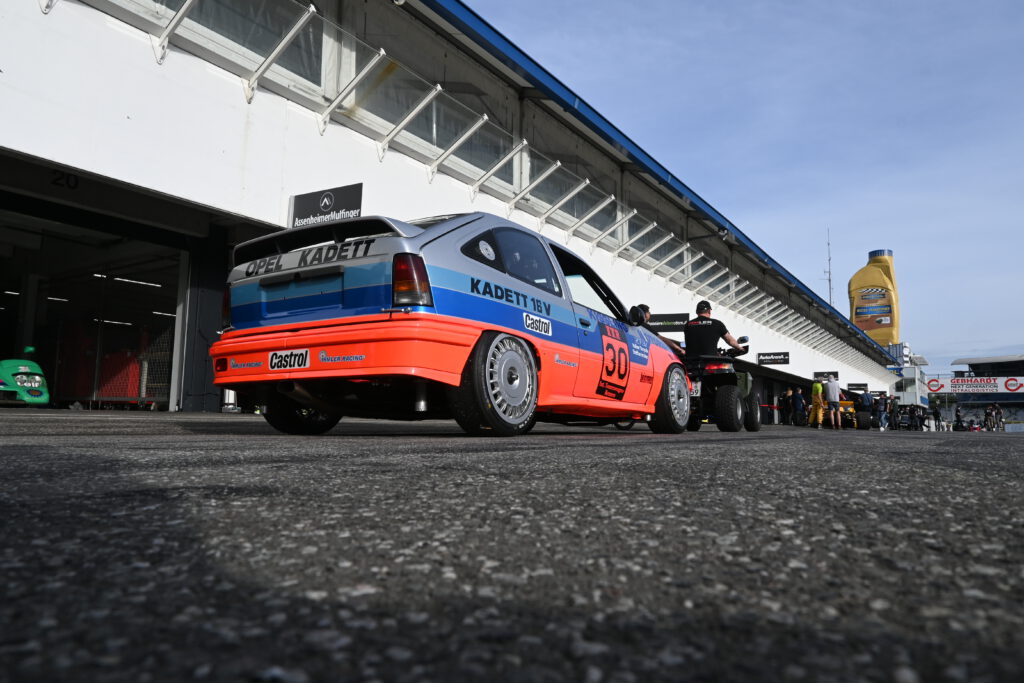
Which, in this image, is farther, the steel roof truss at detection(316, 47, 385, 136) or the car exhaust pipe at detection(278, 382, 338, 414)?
the steel roof truss at detection(316, 47, 385, 136)

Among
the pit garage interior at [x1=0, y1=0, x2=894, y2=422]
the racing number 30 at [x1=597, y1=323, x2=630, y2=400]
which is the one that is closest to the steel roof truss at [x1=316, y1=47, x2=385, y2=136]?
the pit garage interior at [x1=0, y1=0, x2=894, y2=422]

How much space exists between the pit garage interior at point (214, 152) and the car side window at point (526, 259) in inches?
238

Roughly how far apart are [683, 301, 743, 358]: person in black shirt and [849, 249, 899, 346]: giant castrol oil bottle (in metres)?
78.5

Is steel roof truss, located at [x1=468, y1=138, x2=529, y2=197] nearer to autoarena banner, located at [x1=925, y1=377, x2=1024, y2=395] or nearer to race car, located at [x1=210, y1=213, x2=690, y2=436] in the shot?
race car, located at [x1=210, y1=213, x2=690, y2=436]

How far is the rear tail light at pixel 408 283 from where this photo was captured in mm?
4246

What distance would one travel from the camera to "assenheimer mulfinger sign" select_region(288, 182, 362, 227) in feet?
33.8

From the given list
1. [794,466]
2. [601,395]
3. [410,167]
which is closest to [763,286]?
[410,167]

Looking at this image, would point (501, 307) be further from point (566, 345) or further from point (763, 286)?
point (763, 286)

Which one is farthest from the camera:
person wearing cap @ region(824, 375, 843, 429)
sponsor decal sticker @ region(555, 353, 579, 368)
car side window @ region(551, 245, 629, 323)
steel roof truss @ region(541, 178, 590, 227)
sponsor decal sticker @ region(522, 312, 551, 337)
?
person wearing cap @ region(824, 375, 843, 429)

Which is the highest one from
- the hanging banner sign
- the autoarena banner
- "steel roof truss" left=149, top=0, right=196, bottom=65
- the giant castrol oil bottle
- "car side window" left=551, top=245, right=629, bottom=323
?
the giant castrol oil bottle

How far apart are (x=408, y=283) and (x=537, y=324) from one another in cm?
124

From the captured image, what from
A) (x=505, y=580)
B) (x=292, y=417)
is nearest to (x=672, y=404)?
(x=292, y=417)

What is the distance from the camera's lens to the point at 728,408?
348 inches

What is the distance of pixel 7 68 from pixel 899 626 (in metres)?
9.52
